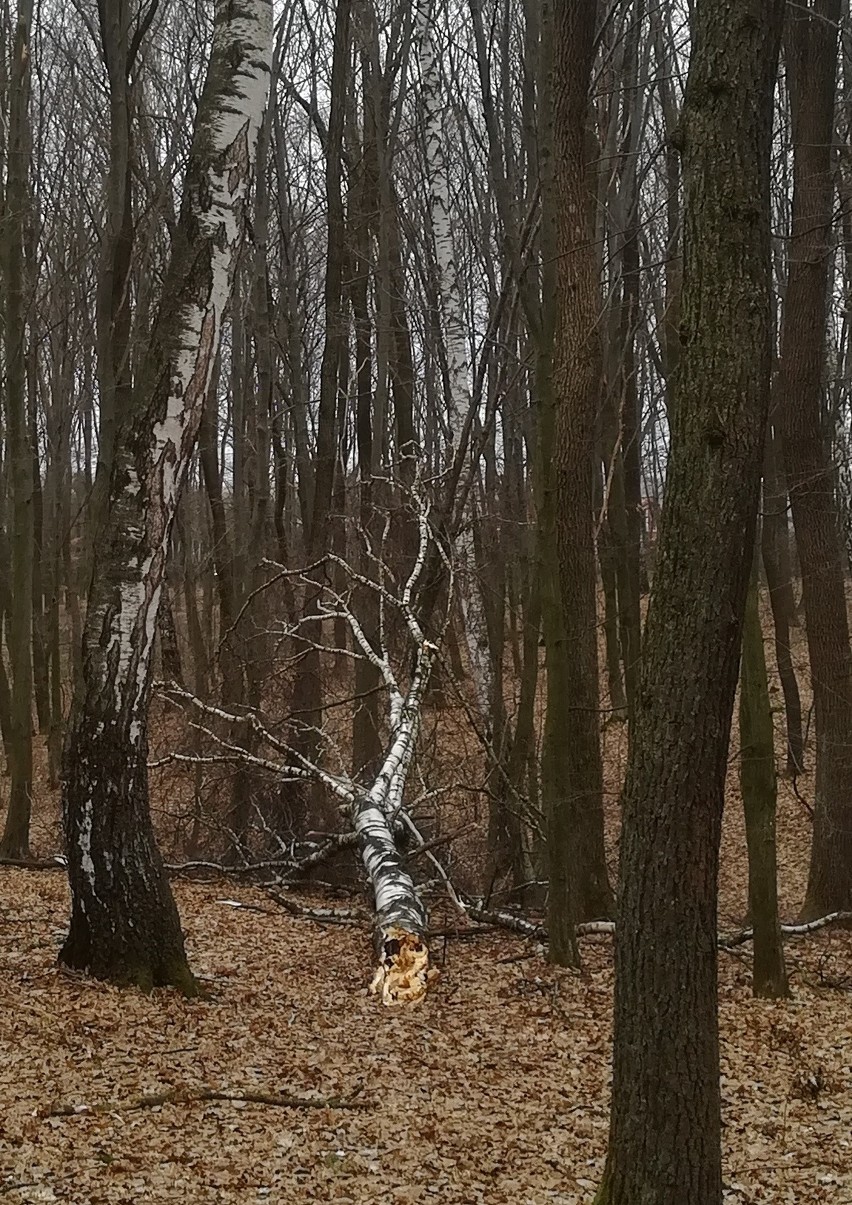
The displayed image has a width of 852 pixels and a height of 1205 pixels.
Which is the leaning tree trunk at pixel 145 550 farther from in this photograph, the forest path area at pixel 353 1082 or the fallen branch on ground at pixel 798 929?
the fallen branch on ground at pixel 798 929

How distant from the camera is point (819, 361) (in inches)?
376

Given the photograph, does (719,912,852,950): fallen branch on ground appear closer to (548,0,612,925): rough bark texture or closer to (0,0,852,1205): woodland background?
(0,0,852,1205): woodland background

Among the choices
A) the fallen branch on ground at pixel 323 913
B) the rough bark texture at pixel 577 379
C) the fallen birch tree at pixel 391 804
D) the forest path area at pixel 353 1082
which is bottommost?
the forest path area at pixel 353 1082

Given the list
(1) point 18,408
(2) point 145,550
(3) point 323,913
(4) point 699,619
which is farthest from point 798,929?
(1) point 18,408

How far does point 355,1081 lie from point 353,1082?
1 centimetres

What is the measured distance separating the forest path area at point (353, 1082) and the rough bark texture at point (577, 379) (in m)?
1.91

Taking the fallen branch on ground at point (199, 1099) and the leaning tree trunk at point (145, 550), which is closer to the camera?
the fallen branch on ground at point (199, 1099)

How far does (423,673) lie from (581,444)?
2.53m

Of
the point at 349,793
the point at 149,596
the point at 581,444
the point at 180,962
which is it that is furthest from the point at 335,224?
the point at 180,962

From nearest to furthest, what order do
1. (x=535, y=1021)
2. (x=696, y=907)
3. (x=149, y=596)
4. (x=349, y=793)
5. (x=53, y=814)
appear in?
(x=696, y=907), (x=149, y=596), (x=535, y=1021), (x=349, y=793), (x=53, y=814)

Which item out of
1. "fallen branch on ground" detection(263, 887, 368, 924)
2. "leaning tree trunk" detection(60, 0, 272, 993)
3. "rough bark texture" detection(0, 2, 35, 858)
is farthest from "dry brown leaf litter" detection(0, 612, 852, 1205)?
"rough bark texture" detection(0, 2, 35, 858)

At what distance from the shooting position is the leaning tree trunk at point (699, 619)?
3.46 m

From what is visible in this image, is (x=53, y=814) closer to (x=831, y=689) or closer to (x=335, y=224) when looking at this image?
(x=335, y=224)

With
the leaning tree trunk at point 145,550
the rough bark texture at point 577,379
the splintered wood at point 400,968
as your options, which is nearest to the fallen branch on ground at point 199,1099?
the leaning tree trunk at point 145,550
